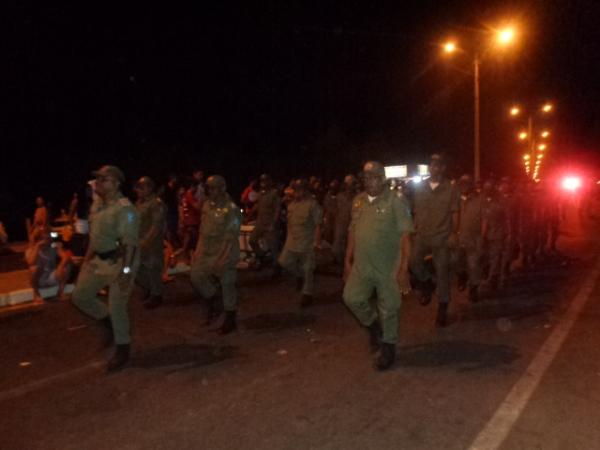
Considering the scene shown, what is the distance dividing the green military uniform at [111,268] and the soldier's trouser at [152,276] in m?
2.74

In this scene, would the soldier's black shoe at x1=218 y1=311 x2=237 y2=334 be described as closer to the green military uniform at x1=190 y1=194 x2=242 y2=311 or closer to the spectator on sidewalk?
the green military uniform at x1=190 y1=194 x2=242 y2=311

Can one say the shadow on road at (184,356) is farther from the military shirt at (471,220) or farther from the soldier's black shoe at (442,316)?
the military shirt at (471,220)

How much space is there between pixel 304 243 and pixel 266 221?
256cm

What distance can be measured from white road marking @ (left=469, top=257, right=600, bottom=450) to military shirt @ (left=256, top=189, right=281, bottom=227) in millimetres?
5258

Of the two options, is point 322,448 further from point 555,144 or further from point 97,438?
point 555,144

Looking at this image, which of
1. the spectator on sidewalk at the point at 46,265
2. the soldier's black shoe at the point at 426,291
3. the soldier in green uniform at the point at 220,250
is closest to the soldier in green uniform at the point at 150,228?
the soldier in green uniform at the point at 220,250

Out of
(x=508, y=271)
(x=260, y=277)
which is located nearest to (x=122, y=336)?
(x=260, y=277)

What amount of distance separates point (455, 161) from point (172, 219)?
3269 centimetres

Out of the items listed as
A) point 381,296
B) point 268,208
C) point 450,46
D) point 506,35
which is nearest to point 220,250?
point 381,296

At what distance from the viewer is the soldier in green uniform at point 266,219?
38.8 feet

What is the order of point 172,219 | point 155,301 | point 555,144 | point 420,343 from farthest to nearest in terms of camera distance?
1. point 555,144
2. point 172,219
3. point 155,301
4. point 420,343

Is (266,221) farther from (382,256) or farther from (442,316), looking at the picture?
(382,256)

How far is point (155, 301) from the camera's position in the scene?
9172mm

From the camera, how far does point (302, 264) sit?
9484 millimetres
